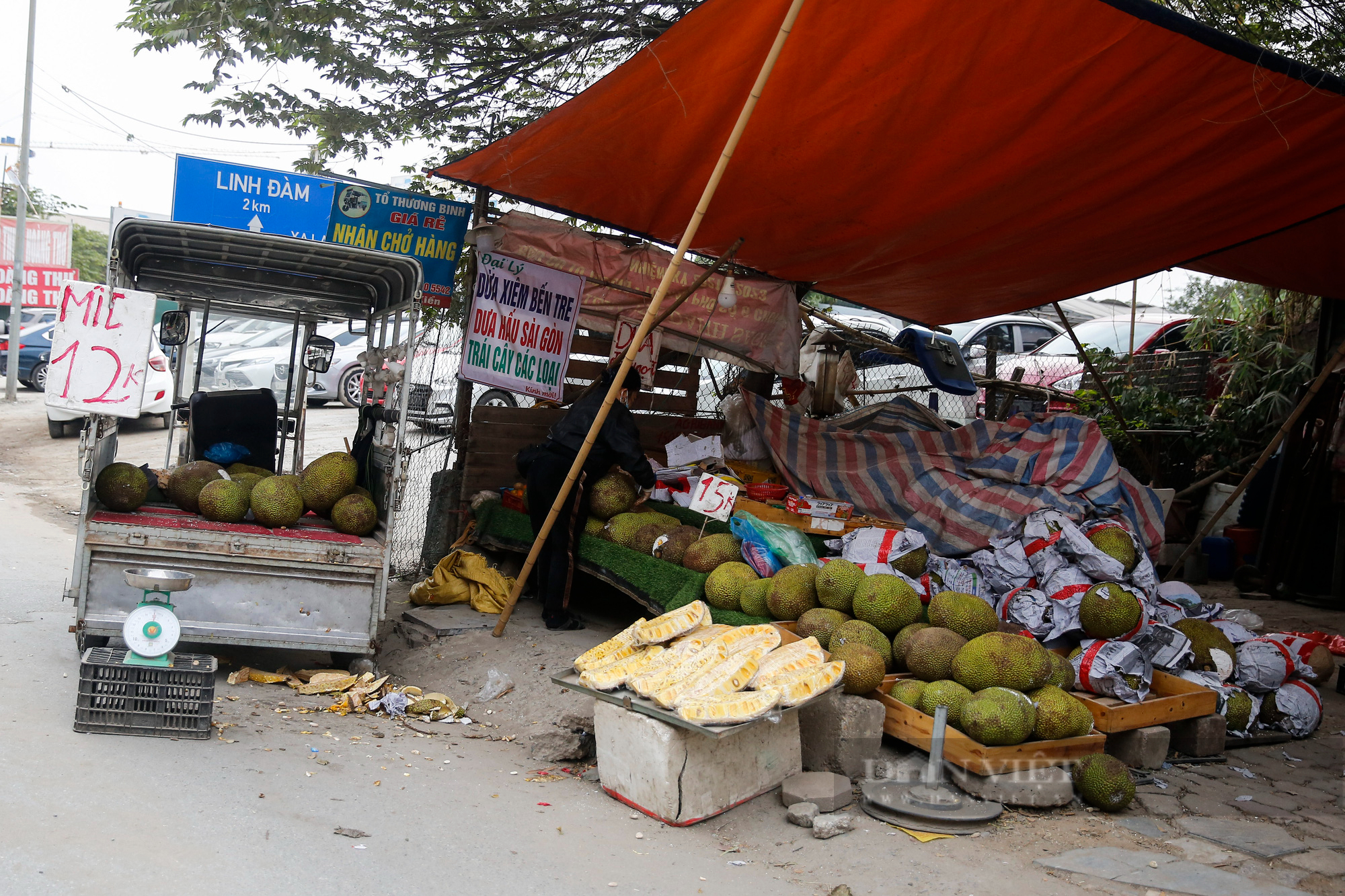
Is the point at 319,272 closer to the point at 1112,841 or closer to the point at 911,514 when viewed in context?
the point at 911,514

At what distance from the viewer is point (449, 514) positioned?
26.6 ft

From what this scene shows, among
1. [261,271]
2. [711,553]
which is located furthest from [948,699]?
[261,271]

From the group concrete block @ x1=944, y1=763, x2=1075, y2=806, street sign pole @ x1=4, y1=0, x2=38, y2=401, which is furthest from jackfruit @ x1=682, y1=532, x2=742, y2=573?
street sign pole @ x1=4, y1=0, x2=38, y2=401

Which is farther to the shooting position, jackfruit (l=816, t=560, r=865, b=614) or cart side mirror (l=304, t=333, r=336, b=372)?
cart side mirror (l=304, t=333, r=336, b=372)

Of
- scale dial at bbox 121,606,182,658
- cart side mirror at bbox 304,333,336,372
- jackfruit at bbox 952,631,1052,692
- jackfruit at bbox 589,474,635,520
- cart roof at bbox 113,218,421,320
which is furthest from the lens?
cart side mirror at bbox 304,333,336,372

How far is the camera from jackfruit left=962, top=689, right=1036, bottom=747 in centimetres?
423

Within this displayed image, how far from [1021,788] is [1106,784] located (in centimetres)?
35

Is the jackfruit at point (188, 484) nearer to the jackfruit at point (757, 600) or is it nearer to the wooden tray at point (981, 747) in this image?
the jackfruit at point (757, 600)

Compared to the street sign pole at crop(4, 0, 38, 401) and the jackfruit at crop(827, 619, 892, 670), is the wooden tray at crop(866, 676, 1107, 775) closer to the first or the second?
the jackfruit at crop(827, 619, 892, 670)

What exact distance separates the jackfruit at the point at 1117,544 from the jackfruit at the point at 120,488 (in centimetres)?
574

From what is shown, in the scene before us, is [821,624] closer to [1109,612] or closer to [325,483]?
[1109,612]

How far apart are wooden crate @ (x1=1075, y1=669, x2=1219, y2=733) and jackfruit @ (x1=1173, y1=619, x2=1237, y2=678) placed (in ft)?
1.24

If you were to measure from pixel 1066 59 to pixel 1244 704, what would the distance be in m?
3.51

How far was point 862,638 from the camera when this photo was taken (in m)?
4.83
